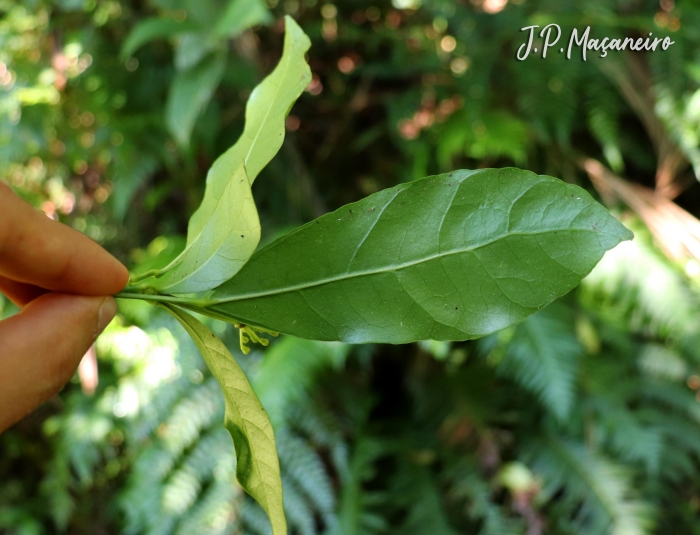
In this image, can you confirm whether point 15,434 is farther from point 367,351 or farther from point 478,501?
point 478,501

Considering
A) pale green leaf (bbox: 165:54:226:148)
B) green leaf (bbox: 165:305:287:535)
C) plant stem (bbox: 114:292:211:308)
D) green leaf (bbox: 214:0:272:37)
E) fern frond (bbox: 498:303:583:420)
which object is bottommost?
fern frond (bbox: 498:303:583:420)

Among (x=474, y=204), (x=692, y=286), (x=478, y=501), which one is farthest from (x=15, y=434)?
(x=692, y=286)

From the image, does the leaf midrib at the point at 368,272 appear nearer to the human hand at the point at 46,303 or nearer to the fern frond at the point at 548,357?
the human hand at the point at 46,303

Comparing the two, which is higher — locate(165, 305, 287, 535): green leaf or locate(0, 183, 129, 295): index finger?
locate(0, 183, 129, 295): index finger

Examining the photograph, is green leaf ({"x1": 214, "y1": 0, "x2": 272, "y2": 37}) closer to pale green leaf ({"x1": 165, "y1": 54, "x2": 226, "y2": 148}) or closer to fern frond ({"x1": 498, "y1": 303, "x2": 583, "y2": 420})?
pale green leaf ({"x1": 165, "y1": 54, "x2": 226, "y2": 148})

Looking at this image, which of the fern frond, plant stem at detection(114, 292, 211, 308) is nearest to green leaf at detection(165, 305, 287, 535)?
plant stem at detection(114, 292, 211, 308)
